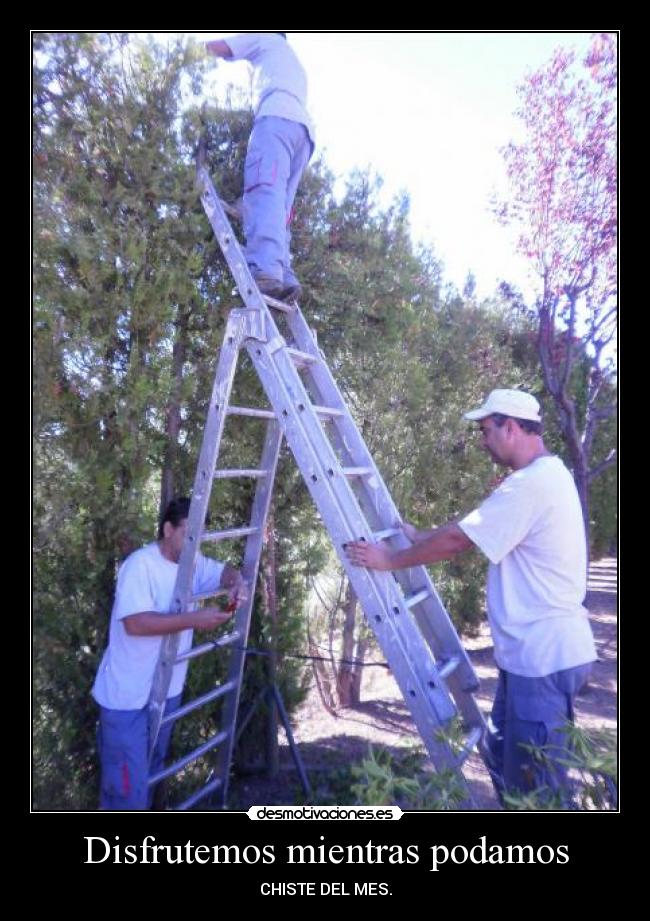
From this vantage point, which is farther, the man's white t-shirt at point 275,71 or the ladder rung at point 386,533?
the man's white t-shirt at point 275,71

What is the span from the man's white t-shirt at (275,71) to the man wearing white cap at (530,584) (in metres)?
2.12

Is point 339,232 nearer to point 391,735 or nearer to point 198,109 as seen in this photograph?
point 198,109

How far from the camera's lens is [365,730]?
19.0 ft

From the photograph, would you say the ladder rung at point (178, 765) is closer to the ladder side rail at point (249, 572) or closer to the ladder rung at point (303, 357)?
the ladder side rail at point (249, 572)

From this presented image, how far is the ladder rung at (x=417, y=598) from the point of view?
9.52 feet

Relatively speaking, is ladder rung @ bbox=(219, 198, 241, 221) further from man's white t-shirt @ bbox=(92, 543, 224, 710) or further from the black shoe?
man's white t-shirt @ bbox=(92, 543, 224, 710)

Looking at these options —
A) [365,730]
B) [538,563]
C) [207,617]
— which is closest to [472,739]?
[538,563]

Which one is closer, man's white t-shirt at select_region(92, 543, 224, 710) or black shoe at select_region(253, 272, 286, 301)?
man's white t-shirt at select_region(92, 543, 224, 710)

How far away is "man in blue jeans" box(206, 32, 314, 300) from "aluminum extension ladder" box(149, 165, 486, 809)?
111 millimetres

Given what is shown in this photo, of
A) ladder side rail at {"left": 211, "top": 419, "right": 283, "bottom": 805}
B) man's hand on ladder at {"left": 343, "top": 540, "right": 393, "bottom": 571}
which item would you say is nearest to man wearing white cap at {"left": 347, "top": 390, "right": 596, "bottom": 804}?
man's hand on ladder at {"left": 343, "top": 540, "right": 393, "bottom": 571}

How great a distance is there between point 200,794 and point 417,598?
1.67 m

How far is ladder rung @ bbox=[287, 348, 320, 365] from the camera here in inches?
129

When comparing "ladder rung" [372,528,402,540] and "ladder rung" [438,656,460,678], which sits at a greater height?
"ladder rung" [372,528,402,540]

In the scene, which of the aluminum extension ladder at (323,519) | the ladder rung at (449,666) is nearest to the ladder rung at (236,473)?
the aluminum extension ladder at (323,519)
